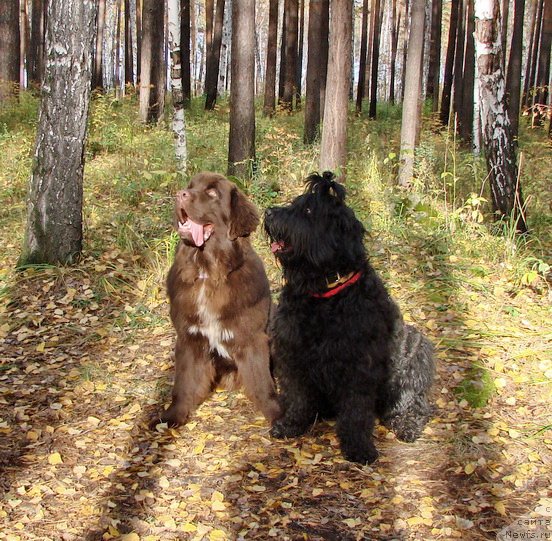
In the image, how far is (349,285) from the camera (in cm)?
398

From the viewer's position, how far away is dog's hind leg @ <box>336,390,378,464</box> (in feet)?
13.2

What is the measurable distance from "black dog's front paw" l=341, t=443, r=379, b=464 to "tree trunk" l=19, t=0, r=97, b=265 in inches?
159

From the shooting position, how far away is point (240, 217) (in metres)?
4.31

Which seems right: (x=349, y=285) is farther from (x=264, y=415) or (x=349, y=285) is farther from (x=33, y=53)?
(x=33, y=53)

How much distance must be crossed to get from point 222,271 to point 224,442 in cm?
124

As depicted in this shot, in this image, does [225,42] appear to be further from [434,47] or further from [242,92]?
[242,92]

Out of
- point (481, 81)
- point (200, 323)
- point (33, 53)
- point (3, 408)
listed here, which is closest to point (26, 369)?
point (3, 408)

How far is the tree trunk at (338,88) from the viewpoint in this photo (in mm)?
8336

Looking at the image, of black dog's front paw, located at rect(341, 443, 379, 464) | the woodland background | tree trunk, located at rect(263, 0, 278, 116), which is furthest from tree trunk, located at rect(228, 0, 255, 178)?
tree trunk, located at rect(263, 0, 278, 116)

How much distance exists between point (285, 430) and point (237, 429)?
0.40 m

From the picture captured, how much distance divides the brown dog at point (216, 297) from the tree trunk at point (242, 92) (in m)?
5.15

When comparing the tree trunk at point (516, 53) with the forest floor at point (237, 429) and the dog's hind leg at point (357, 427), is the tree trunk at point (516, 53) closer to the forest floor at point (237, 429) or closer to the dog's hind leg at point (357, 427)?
Result: the forest floor at point (237, 429)

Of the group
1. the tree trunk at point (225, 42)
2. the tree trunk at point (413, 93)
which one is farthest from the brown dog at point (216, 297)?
the tree trunk at point (225, 42)

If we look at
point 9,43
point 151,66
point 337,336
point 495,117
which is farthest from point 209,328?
point 9,43
